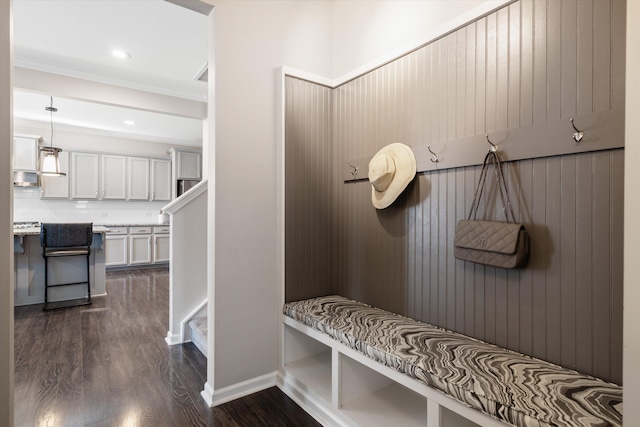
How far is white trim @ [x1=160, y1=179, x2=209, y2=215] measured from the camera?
269cm

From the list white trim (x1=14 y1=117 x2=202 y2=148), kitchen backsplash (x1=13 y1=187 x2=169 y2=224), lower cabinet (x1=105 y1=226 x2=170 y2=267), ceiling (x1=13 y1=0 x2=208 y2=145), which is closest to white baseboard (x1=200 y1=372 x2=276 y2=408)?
ceiling (x1=13 y1=0 x2=208 y2=145)

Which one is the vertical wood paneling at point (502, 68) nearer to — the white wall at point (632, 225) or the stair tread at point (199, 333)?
the white wall at point (632, 225)

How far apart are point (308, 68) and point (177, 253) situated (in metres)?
1.87

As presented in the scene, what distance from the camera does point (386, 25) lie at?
1917 mm

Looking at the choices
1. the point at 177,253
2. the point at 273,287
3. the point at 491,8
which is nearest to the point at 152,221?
the point at 177,253

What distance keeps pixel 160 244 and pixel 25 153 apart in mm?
2594

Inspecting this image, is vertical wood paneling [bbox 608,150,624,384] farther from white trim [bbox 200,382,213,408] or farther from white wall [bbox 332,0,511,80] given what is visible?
white trim [bbox 200,382,213,408]

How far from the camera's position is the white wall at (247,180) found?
1.85 m

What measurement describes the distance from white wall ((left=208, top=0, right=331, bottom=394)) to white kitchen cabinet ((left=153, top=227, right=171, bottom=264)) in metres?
5.27

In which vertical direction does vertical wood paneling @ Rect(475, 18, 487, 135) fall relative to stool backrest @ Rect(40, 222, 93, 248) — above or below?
above

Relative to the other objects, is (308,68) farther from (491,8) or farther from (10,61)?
(10,61)

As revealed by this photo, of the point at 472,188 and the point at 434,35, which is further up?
the point at 434,35

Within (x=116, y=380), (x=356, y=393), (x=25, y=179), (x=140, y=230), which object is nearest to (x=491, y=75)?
(x=356, y=393)

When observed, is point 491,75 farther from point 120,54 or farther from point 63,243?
point 63,243
